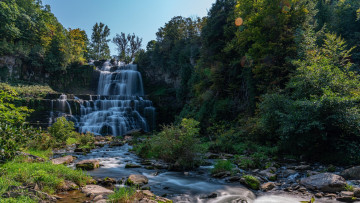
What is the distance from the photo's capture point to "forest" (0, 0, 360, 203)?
6301 mm

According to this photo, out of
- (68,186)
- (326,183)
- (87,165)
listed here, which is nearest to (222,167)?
(326,183)

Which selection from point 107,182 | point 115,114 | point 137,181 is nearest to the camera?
point 107,182

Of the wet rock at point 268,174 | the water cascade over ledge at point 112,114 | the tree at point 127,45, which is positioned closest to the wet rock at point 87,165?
the wet rock at point 268,174

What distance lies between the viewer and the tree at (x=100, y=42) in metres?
57.0

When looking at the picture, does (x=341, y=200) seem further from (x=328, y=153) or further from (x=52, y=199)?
(x=52, y=199)

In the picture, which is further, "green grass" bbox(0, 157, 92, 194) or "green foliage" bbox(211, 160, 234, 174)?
"green foliage" bbox(211, 160, 234, 174)

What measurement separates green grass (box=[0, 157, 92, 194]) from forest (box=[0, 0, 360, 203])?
27 mm

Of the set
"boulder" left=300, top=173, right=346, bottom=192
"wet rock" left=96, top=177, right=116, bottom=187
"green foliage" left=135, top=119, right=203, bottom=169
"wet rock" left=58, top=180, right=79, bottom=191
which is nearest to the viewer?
"wet rock" left=58, top=180, right=79, bottom=191

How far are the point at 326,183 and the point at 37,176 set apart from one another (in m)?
7.95

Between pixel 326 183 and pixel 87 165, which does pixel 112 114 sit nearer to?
pixel 87 165

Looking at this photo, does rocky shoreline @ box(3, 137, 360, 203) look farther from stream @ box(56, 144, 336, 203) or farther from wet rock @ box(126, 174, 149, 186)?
stream @ box(56, 144, 336, 203)

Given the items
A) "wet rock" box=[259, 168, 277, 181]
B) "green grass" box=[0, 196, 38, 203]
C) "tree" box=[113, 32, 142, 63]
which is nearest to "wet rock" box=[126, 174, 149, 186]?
"green grass" box=[0, 196, 38, 203]

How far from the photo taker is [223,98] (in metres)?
19.6

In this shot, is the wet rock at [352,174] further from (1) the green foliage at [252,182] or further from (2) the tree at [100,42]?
(2) the tree at [100,42]
